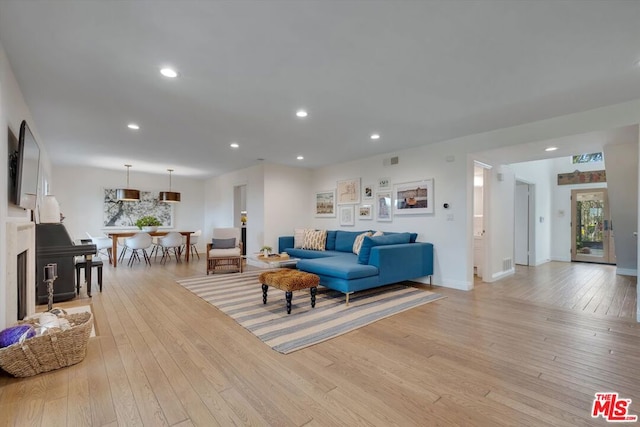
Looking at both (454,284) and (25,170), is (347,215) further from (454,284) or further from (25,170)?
(25,170)

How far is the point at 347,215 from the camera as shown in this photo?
6.48 metres

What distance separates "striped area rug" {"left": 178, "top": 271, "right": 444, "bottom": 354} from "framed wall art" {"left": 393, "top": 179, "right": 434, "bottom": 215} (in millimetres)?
1408

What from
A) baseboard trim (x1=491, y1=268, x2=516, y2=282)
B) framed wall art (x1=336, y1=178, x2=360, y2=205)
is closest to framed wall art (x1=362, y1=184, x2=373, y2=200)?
framed wall art (x1=336, y1=178, x2=360, y2=205)

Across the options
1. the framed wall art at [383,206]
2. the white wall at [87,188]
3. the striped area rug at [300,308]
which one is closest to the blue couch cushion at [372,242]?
the striped area rug at [300,308]

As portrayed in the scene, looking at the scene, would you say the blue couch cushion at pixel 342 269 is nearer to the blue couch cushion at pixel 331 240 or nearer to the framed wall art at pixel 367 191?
the blue couch cushion at pixel 331 240

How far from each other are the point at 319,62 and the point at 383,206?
3767mm

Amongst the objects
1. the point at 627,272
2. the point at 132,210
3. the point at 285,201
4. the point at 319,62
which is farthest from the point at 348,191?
the point at 132,210

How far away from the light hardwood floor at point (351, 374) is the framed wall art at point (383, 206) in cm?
252

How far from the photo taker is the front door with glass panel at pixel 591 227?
728 centimetres

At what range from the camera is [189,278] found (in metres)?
5.23

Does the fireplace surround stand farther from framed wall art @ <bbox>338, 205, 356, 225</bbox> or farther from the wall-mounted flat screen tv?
framed wall art @ <bbox>338, 205, 356, 225</bbox>

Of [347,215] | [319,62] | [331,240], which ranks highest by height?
[319,62]

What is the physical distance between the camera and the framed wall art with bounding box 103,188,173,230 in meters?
7.97

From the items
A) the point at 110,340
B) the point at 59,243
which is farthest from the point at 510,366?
the point at 59,243
